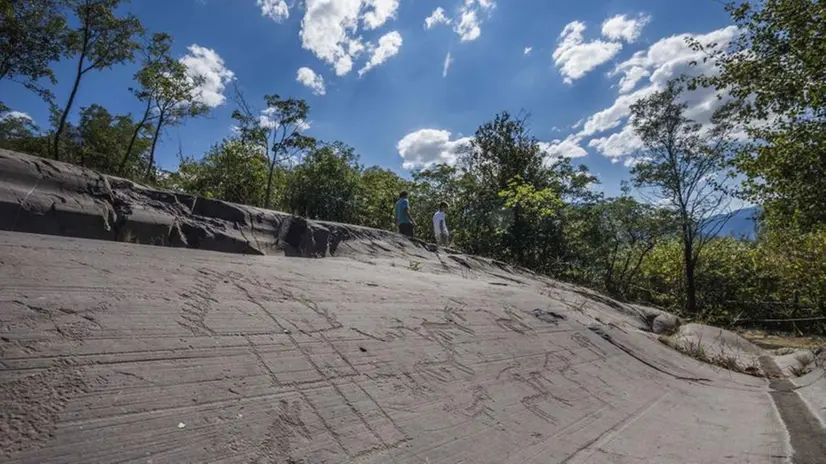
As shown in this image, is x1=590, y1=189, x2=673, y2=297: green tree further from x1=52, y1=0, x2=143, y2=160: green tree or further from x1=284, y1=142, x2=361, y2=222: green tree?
x1=52, y1=0, x2=143, y2=160: green tree

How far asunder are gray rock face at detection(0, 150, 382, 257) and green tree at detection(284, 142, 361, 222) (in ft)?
28.4

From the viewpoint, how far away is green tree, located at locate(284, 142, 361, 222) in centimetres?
1400

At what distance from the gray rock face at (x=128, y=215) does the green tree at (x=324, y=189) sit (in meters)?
8.65

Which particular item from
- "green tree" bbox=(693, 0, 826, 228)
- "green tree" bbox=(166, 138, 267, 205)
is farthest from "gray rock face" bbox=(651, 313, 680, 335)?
"green tree" bbox=(166, 138, 267, 205)

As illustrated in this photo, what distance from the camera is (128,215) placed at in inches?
151

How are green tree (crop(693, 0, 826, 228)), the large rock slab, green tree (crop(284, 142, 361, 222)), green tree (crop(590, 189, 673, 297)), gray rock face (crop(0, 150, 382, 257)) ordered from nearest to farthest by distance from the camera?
the large rock slab → gray rock face (crop(0, 150, 382, 257)) → green tree (crop(693, 0, 826, 228)) → green tree (crop(284, 142, 361, 222)) → green tree (crop(590, 189, 673, 297))

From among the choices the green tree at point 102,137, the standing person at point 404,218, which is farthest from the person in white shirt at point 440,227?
the green tree at point 102,137

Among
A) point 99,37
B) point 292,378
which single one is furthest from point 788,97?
point 99,37

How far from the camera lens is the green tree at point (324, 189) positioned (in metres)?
14.0

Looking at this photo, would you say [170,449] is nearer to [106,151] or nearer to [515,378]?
[515,378]

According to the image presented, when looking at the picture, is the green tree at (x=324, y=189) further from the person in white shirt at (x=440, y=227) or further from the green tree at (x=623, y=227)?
the green tree at (x=623, y=227)

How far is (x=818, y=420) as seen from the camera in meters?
3.59

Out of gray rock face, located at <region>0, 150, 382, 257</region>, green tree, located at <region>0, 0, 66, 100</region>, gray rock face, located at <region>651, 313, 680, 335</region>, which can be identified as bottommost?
gray rock face, located at <region>651, 313, 680, 335</region>

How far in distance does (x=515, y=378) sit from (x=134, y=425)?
248cm
